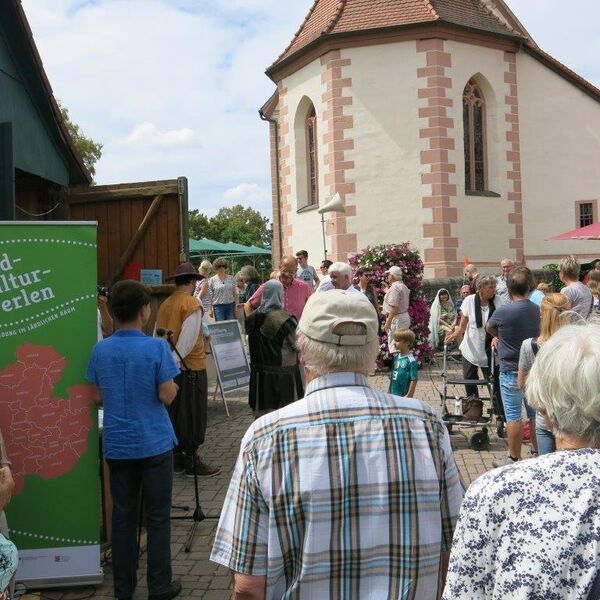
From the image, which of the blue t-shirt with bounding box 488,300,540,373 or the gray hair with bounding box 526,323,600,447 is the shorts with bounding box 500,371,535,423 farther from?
the gray hair with bounding box 526,323,600,447

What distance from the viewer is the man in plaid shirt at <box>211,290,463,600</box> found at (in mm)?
2045

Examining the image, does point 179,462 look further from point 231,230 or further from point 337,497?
point 231,230

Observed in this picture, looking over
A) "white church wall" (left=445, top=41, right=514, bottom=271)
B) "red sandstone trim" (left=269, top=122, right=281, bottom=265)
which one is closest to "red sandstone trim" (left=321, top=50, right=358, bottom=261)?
"white church wall" (left=445, top=41, right=514, bottom=271)

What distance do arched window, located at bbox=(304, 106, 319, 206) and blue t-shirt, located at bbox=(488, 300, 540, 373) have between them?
13252 millimetres

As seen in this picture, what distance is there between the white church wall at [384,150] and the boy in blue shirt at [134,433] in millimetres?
14128

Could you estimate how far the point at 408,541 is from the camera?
83.6 inches

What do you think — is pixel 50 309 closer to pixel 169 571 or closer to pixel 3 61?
pixel 169 571

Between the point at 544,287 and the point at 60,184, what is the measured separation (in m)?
6.44

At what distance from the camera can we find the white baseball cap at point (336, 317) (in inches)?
85.6

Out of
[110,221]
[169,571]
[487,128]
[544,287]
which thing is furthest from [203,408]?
[487,128]

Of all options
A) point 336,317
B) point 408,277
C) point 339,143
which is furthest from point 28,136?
point 339,143

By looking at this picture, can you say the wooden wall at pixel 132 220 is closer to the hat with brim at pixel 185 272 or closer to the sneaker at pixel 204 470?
the hat with brim at pixel 185 272

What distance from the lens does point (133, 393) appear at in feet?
13.1

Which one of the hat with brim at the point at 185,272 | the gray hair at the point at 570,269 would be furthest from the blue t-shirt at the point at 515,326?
the hat with brim at the point at 185,272
